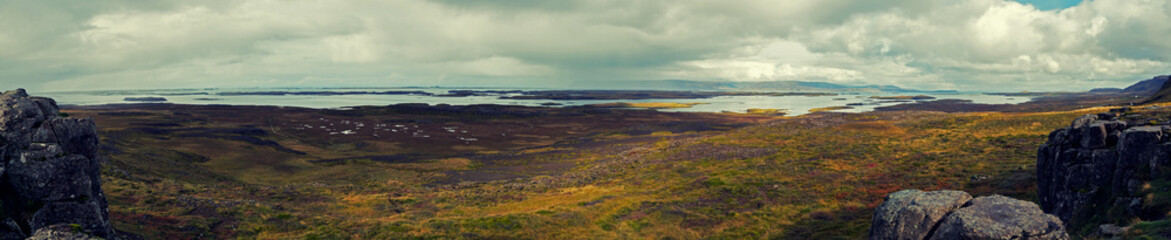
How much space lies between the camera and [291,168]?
64.7 metres

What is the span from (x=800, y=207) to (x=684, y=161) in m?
26.7

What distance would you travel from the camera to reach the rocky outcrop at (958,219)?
14.1 meters

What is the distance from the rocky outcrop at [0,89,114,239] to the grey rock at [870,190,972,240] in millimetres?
28342

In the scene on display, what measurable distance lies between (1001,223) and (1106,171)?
12101mm

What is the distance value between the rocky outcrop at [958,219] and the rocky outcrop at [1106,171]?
19.9 ft

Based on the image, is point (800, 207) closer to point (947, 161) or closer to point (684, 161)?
point (947, 161)

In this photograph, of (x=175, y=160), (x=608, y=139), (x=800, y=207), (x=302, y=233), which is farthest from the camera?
(x=608, y=139)

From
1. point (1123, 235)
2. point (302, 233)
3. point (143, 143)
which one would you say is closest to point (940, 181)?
point (1123, 235)

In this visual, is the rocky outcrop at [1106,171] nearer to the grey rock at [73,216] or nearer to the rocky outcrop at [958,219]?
the rocky outcrop at [958,219]

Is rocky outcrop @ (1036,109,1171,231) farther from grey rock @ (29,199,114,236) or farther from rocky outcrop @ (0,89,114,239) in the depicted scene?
grey rock @ (29,199,114,236)

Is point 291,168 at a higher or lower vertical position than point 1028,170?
lower

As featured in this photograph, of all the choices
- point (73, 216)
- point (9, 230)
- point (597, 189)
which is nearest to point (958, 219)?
point (9, 230)

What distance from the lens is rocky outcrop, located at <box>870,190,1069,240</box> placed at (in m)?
14.1

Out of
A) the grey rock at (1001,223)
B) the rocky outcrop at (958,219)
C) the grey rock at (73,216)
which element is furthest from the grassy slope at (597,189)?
the grey rock at (1001,223)
